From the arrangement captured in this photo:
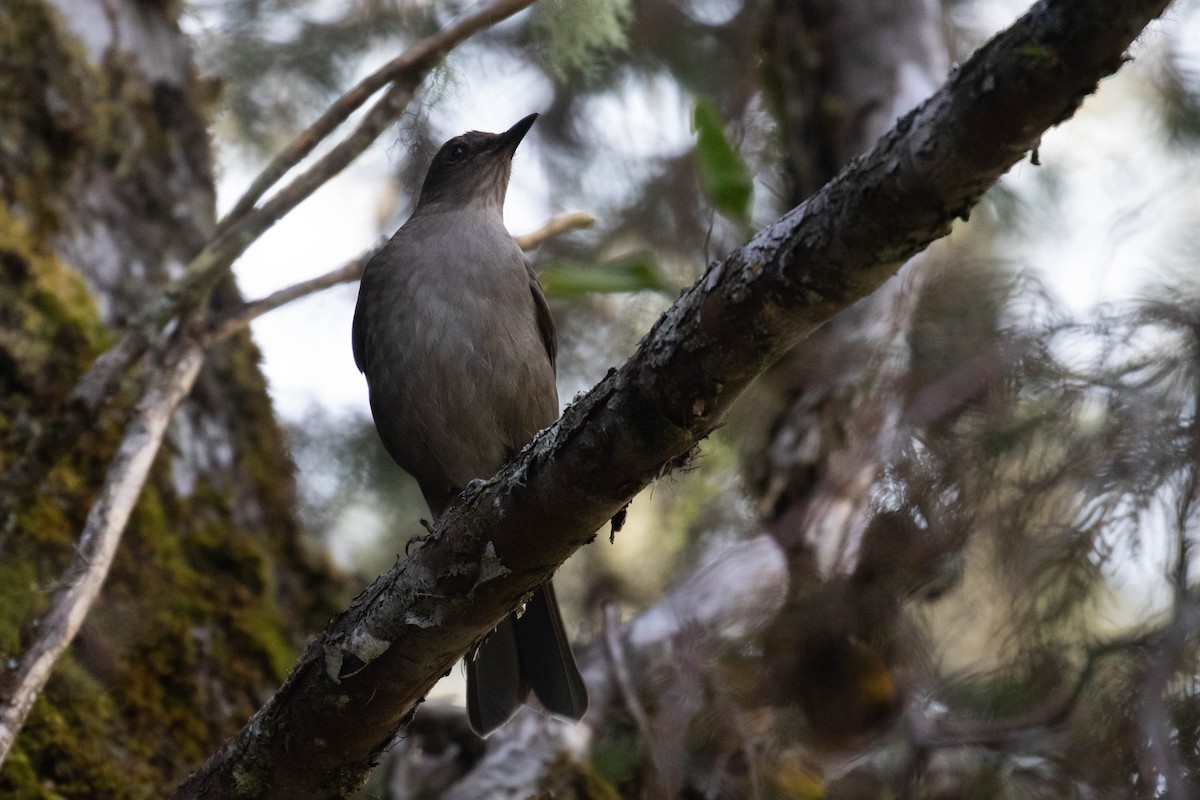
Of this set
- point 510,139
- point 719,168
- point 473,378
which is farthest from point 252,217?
point 719,168

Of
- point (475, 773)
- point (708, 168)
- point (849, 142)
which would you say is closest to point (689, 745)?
point (475, 773)

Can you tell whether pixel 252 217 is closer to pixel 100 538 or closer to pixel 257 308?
pixel 257 308

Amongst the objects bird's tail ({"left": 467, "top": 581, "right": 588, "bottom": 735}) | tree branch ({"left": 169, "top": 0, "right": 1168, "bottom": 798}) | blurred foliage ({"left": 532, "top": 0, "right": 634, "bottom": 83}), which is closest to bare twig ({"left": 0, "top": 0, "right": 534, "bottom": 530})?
blurred foliage ({"left": 532, "top": 0, "right": 634, "bottom": 83})

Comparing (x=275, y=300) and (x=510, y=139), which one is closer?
(x=275, y=300)

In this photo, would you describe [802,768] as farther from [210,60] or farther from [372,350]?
[210,60]

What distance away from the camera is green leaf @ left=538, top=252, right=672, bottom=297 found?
478cm

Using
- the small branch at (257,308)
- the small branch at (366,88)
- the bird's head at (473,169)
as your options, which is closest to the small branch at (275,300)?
the small branch at (257,308)

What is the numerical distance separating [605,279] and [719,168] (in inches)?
25.7

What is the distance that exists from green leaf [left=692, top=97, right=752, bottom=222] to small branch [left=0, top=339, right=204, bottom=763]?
84.3 inches

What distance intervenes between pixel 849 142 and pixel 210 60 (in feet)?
12.5

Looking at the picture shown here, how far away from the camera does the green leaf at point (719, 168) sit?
15.4 ft

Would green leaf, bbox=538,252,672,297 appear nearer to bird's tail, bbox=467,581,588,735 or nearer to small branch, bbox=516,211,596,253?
small branch, bbox=516,211,596,253

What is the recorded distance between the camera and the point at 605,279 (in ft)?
15.7

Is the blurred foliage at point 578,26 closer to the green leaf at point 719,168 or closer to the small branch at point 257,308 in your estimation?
the green leaf at point 719,168
